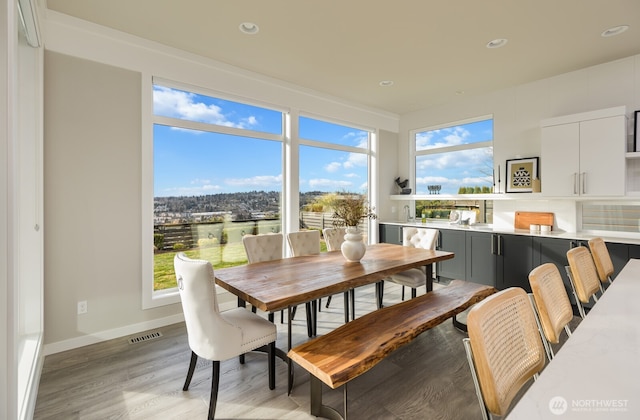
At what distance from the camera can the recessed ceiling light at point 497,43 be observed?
3.16 metres

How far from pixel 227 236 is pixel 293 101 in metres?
2.08

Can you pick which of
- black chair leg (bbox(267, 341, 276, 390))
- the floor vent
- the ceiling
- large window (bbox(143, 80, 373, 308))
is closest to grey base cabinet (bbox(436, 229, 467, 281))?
large window (bbox(143, 80, 373, 308))

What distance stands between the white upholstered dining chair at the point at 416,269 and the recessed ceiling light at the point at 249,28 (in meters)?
2.89

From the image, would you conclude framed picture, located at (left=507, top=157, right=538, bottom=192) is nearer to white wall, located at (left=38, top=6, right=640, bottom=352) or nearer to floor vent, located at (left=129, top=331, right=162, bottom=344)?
white wall, located at (left=38, top=6, right=640, bottom=352)

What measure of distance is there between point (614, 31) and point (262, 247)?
404 cm

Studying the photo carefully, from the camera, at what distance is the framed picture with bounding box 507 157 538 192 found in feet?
14.3

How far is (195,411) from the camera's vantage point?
1979mm

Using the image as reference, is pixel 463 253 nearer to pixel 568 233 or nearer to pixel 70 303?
pixel 568 233

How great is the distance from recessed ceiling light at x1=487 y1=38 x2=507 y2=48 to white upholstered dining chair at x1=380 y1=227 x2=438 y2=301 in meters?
2.08

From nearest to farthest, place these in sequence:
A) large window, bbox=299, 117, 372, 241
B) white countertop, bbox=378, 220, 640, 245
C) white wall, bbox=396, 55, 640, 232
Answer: white countertop, bbox=378, 220, 640, 245, white wall, bbox=396, 55, 640, 232, large window, bbox=299, 117, 372, 241

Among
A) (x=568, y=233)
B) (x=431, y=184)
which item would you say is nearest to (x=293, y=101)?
(x=431, y=184)

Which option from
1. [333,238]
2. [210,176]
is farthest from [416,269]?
[210,176]

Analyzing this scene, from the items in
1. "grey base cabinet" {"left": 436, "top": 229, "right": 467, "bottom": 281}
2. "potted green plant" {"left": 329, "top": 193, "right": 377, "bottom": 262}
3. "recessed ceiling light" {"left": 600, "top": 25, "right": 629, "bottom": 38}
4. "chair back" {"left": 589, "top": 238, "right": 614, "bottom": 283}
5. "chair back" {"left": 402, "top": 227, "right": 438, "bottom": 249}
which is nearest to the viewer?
"chair back" {"left": 589, "top": 238, "right": 614, "bottom": 283}

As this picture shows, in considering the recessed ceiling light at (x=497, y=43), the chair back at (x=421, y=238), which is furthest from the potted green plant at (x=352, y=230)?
the recessed ceiling light at (x=497, y=43)
